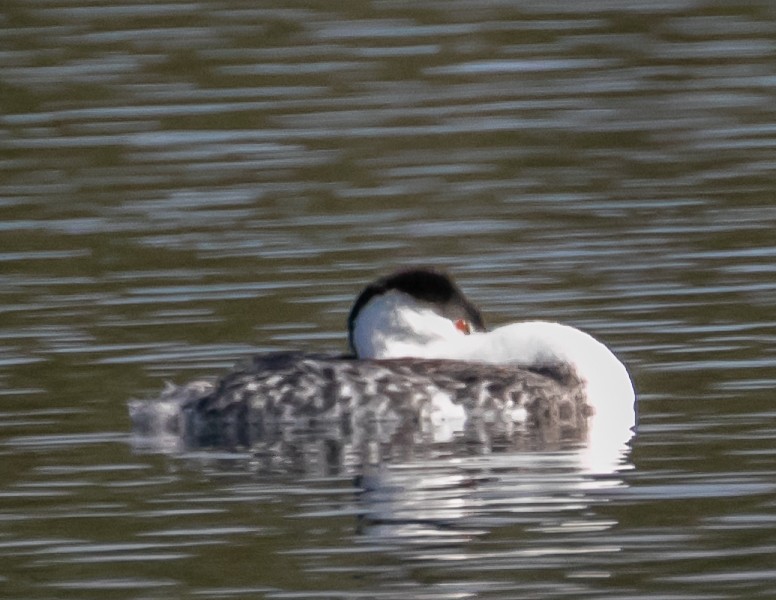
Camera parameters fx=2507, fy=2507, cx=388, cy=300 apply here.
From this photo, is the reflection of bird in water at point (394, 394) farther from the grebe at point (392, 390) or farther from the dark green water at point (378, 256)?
the dark green water at point (378, 256)

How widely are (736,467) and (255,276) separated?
5.08 meters

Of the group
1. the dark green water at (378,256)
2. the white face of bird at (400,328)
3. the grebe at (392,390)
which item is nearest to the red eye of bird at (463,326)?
the white face of bird at (400,328)

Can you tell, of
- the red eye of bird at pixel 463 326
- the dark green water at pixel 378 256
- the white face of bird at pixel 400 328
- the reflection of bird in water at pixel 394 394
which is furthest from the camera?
the red eye of bird at pixel 463 326

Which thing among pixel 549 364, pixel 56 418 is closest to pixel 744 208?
pixel 549 364

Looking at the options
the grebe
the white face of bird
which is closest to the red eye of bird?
the white face of bird

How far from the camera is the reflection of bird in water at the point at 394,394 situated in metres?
11.7

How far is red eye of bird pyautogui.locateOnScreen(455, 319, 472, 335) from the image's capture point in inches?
480

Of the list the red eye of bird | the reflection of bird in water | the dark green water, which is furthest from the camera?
the red eye of bird

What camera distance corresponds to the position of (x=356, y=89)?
21.0m

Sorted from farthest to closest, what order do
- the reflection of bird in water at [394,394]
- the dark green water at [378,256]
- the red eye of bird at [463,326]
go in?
1. the red eye of bird at [463,326]
2. the reflection of bird in water at [394,394]
3. the dark green water at [378,256]

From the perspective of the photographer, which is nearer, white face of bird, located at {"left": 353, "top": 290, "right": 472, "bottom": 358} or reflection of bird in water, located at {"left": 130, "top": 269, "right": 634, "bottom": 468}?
reflection of bird in water, located at {"left": 130, "top": 269, "right": 634, "bottom": 468}

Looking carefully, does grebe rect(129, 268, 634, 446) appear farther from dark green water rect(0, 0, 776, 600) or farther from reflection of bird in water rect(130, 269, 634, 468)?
dark green water rect(0, 0, 776, 600)

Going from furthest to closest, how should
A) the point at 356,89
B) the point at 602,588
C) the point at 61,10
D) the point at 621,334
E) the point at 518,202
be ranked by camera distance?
the point at 61,10 < the point at 356,89 < the point at 518,202 < the point at 621,334 < the point at 602,588

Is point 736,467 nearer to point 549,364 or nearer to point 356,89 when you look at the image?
point 549,364
